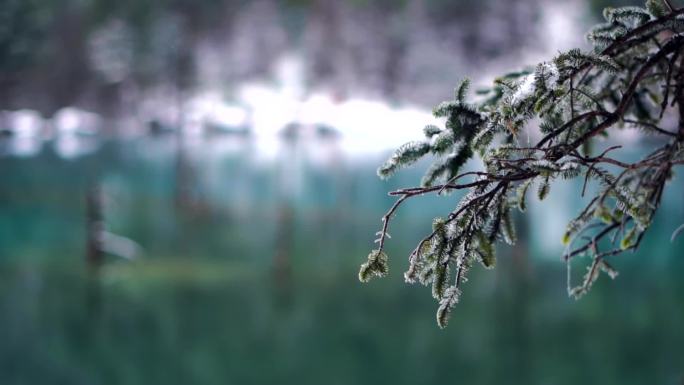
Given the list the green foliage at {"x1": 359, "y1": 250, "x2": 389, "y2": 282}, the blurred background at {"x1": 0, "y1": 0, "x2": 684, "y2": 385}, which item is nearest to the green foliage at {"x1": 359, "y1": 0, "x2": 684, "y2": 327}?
the green foliage at {"x1": 359, "y1": 250, "x2": 389, "y2": 282}

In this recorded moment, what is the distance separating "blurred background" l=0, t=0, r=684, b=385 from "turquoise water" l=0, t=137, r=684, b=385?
6cm

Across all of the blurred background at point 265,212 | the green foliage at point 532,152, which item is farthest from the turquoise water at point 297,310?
the green foliage at point 532,152

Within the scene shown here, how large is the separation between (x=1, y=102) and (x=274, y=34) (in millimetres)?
12330

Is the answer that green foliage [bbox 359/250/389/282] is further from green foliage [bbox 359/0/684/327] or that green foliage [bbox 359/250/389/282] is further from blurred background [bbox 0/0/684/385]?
blurred background [bbox 0/0/684/385]

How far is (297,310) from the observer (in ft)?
49.4

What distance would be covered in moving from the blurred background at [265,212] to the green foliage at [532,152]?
3557 mm

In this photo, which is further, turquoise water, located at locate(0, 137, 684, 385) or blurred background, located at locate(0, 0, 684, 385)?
blurred background, located at locate(0, 0, 684, 385)

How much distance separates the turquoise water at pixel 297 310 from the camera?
12.5 m

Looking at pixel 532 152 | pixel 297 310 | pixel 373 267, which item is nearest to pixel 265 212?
pixel 297 310

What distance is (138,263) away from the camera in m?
17.6

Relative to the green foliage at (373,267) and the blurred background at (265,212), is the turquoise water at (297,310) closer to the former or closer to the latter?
the blurred background at (265,212)

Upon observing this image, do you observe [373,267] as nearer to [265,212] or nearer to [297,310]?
[297,310]

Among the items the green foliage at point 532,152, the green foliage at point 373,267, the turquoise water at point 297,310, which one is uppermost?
the turquoise water at point 297,310

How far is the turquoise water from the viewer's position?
41.1ft
